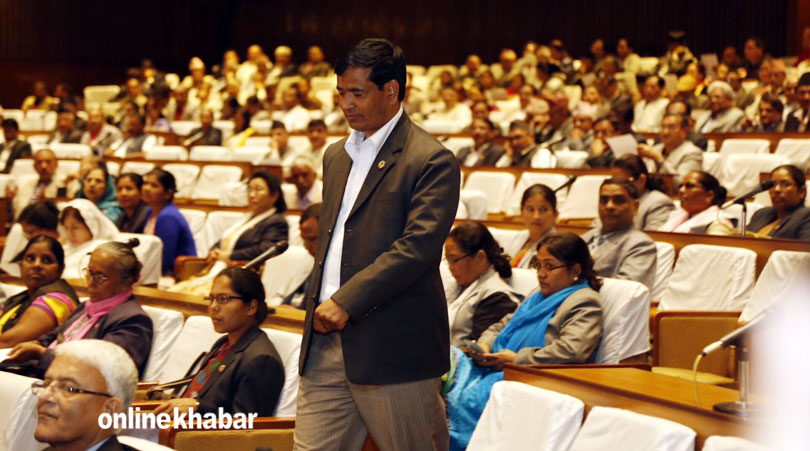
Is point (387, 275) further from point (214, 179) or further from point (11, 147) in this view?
point (11, 147)

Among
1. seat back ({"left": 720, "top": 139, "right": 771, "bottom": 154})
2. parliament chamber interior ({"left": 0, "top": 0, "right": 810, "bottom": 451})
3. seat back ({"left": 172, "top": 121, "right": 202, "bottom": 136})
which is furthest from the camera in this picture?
seat back ({"left": 172, "top": 121, "right": 202, "bottom": 136})

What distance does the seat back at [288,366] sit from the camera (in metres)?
3.03

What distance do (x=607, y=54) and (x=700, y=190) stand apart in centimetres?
661

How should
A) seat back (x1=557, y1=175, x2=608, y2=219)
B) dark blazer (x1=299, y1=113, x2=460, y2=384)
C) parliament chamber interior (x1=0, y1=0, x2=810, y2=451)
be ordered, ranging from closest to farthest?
dark blazer (x1=299, y1=113, x2=460, y2=384)
parliament chamber interior (x1=0, y1=0, x2=810, y2=451)
seat back (x1=557, y1=175, x2=608, y2=219)

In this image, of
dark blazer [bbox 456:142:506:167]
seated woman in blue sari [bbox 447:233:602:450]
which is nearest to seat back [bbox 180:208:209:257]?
dark blazer [bbox 456:142:506:167]

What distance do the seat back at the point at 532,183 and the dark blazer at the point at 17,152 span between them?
4.60m

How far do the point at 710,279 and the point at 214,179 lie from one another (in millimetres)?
4490

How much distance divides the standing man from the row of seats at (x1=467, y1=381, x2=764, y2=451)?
29 cm

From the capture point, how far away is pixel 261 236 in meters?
5.44

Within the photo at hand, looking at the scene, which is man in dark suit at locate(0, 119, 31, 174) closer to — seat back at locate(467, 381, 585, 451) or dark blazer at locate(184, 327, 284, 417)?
dark blazer at locate(184, 327, 284, 417)

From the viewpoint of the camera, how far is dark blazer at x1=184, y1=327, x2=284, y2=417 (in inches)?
117

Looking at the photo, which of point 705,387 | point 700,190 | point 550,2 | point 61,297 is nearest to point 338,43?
point 550,2

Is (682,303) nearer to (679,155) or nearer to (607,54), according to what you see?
(679,155)

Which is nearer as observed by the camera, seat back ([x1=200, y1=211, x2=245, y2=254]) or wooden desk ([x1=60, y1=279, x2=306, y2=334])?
wooden desk ([x1=60, y1=279, x2=306, y2=334])
